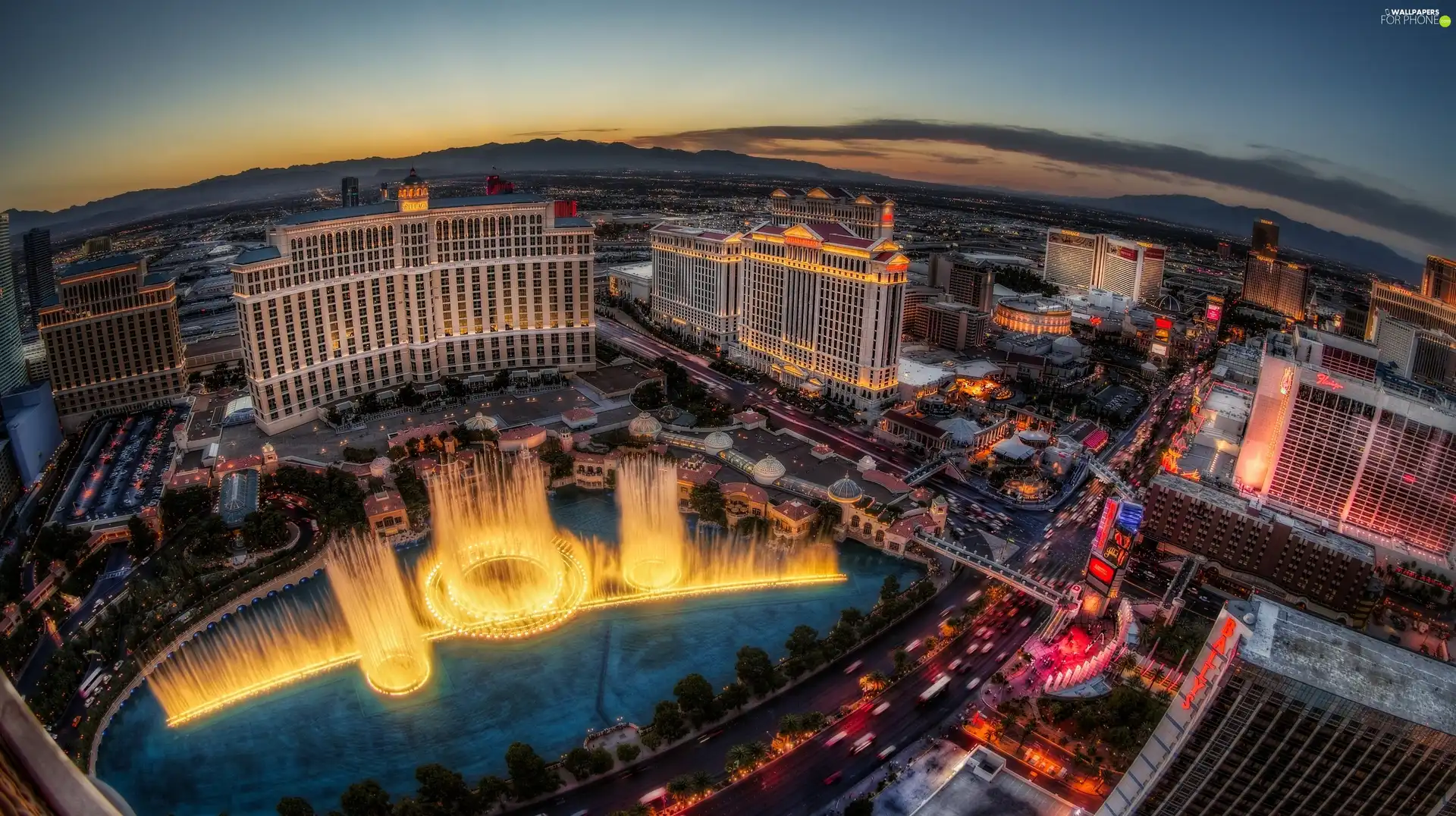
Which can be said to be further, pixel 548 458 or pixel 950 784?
pixel 548 458

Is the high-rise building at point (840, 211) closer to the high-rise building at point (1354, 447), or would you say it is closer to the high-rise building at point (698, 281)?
the high-rise building at point (698, 281)

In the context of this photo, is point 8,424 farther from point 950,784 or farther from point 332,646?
point 950,784

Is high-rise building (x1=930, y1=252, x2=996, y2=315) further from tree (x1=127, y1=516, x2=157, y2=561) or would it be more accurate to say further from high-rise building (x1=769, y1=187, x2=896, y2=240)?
tree (x1=127, y1=516, x2=157, y2=561)

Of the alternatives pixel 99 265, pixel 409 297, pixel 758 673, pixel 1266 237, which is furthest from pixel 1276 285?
pixel 99 265

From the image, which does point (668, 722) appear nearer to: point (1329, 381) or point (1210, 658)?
point (1210, 658)

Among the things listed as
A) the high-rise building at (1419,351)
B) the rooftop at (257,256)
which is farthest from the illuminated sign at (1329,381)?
the rooftop at (257,256)

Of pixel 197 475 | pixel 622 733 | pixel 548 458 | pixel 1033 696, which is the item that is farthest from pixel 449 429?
pixel 1033 696
